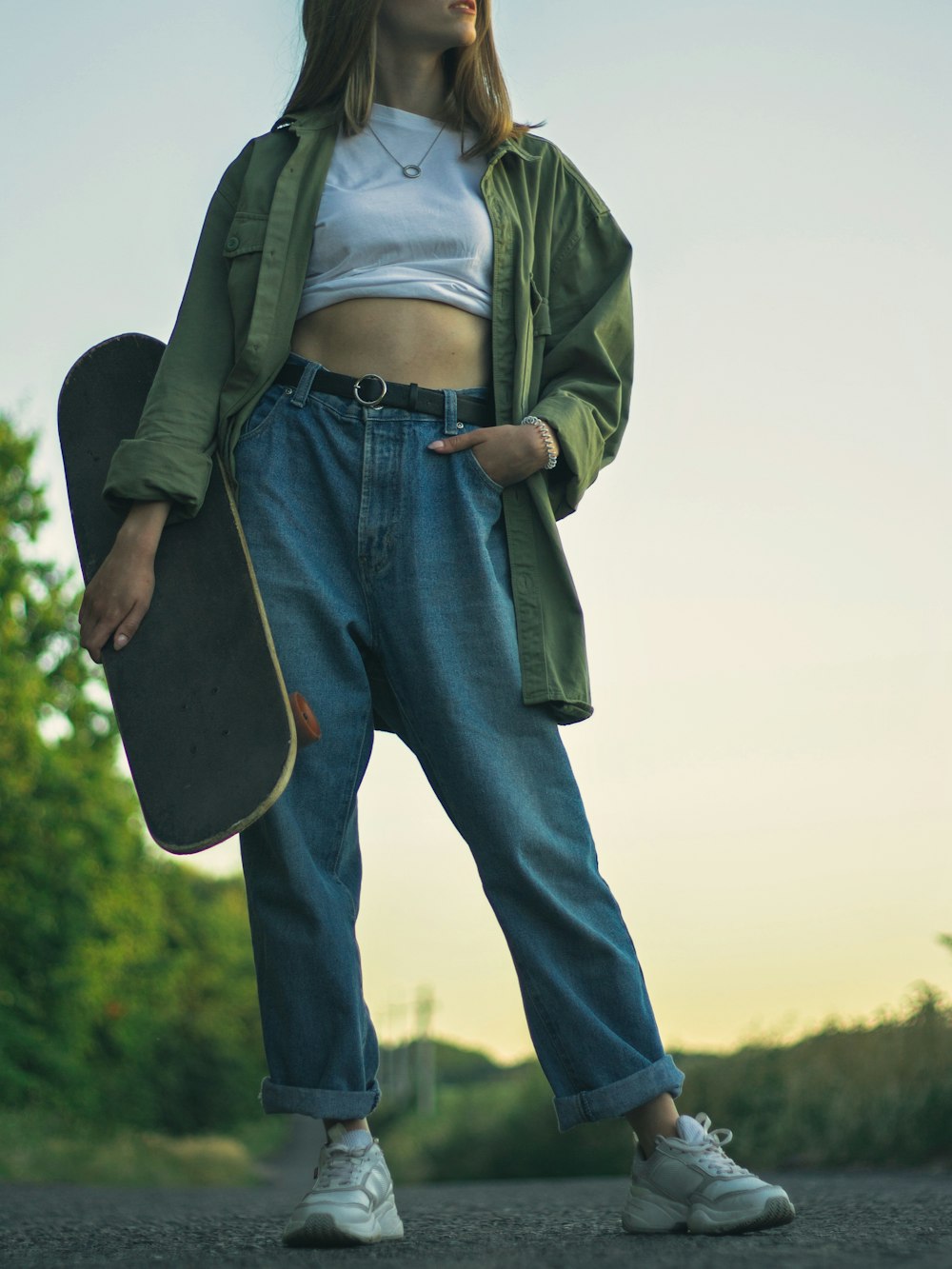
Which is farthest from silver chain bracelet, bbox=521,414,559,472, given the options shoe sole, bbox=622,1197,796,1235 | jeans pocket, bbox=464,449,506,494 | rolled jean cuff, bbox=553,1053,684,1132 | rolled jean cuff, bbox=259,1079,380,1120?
shoe sole, bbox=622,1197,796,1235

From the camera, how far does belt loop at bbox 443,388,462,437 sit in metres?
2.87

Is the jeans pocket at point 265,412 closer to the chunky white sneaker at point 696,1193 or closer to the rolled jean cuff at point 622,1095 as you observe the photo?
the rolled jean cuff at point 622,1095

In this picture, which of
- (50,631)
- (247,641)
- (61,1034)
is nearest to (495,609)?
(247,641)

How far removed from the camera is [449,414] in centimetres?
287

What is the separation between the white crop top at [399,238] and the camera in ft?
9.62

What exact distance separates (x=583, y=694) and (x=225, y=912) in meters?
48.6

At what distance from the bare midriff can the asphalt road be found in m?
1.70

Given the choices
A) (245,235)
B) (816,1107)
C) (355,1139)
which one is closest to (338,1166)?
(355,1139)

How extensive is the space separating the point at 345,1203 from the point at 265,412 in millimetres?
1573

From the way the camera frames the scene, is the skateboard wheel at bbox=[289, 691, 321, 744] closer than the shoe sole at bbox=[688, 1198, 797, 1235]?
No

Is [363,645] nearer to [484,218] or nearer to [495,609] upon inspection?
[495,609]

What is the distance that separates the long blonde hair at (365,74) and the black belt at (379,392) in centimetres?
63

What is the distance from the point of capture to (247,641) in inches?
107

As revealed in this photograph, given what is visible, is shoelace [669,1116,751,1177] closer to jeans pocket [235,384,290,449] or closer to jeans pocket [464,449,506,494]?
jeans pocket [464,449,506,494]
